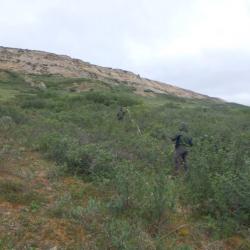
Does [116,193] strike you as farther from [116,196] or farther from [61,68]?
[61,68]

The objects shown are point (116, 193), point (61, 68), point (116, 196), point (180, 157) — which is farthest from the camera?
point (61, 68)

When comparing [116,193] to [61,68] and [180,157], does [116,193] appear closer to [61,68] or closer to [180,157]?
[180,157]

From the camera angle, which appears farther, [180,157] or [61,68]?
[61,68]

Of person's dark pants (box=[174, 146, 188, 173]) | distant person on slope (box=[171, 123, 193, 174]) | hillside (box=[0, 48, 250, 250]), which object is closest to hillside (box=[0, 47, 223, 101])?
hillside (box=[0, 48, 250, 250])

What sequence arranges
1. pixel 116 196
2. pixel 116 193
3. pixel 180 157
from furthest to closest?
pixel 180 157
pixel 116 193
pixel 116 196

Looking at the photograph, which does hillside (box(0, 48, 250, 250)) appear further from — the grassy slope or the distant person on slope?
the distant person on slope

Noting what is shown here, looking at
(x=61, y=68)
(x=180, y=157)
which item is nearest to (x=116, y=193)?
(x=180, y=157)

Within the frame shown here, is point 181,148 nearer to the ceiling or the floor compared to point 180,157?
nearer to the ceiling

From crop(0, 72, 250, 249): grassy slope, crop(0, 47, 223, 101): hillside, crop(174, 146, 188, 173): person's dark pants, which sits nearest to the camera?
crop(0, 72, 250, 249): grassy slope

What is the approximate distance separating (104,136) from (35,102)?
9.86 m

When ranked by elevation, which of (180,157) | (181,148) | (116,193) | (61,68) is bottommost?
(116,193)

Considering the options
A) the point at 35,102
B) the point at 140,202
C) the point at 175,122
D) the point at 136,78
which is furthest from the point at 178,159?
the point at 136,78

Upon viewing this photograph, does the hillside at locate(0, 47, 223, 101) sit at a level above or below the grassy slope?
above

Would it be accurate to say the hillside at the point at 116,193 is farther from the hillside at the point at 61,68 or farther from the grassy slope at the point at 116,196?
the hillside at the point at 61,68
